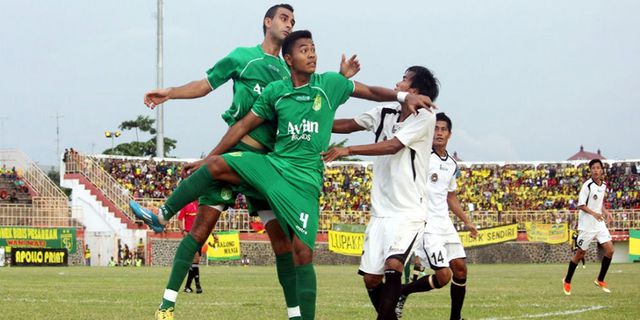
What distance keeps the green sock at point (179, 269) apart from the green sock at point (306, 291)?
3.13ft

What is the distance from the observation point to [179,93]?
812 cm

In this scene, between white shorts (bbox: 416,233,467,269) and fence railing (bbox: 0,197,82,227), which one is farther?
fence railing (bbox: 0,197,82,227)

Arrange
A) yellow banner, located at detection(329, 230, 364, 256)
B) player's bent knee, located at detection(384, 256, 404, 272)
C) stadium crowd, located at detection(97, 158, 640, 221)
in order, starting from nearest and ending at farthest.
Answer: player's bent knee, located at detection(384, 256, 404, 272) → yellow banner, located at detection(329, 230, 364, 256) → stadium crowd, located at detection(97, 158, 640, 221)

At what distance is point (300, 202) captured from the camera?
748cm

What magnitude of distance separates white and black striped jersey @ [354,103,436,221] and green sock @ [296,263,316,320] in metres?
0.87

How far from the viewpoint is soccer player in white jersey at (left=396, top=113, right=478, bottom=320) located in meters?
10.4

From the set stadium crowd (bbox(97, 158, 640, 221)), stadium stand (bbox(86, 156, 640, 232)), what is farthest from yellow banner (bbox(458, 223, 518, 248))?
stadium crowd (bbox(97, 158, 640, 221))

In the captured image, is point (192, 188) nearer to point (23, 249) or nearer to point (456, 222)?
point (23, 249)

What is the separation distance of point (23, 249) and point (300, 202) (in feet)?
108

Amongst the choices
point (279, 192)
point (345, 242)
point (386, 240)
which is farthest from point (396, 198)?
point (345, 242)

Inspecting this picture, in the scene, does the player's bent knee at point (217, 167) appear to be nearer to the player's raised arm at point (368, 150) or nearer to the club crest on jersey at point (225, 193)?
the club crest on jersey at point (225, 193)

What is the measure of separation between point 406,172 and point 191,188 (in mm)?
1713

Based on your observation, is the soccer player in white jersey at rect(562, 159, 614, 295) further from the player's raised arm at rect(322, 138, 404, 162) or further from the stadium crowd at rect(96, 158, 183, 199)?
the stadium crowd at rect(96, 158, 183, 199)

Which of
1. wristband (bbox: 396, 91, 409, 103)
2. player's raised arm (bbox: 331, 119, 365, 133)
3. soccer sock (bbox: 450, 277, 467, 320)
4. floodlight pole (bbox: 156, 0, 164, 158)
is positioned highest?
floodlight pole (bbox: 156, 0, 164, 158)
